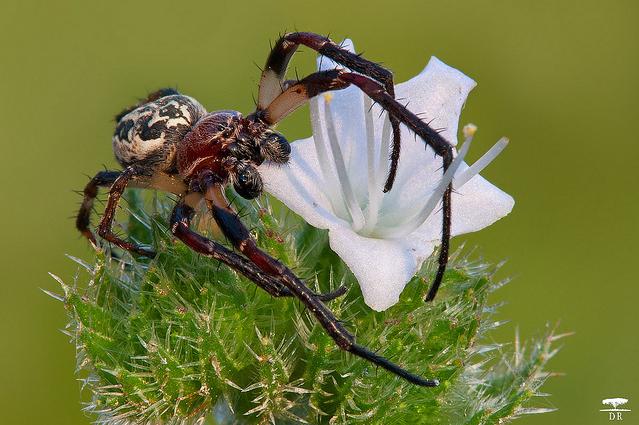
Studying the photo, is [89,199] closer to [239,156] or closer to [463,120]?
[239,156]

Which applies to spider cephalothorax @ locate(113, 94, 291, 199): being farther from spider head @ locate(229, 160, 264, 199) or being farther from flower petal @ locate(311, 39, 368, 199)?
flower petal @ locate(311, 39, 368, 199)

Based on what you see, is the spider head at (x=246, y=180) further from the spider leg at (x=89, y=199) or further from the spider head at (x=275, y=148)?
the spider leg at (x=89, y=199)

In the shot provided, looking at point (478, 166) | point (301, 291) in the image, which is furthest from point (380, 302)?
point (478, 166)

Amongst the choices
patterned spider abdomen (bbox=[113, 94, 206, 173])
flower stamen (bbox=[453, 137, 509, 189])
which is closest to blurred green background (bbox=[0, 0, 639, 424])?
patterned spider abdomen (bbox=[113, 94, 206, 173])

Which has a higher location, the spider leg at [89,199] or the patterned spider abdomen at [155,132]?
the patterned spider abdomen at [155,132]

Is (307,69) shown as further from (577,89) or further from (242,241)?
(242,241)

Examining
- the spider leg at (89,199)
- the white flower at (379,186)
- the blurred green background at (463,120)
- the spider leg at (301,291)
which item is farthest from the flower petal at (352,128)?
the blurred green background at (463,120)
